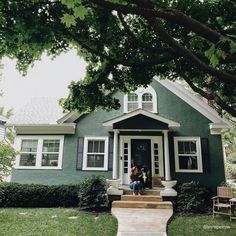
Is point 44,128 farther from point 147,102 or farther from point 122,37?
point 122,37

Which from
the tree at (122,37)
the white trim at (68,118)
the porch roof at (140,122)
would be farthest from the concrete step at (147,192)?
the tree at (122,37)

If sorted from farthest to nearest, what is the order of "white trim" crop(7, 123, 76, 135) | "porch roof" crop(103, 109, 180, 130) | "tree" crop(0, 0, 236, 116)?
"white trim" crop(7, 123, 76, 135) < "porch roof" crop(103, 109, 180, 130) < "tree" crop(0, 0, 236, 116)

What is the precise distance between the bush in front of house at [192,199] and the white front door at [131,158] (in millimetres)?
1649

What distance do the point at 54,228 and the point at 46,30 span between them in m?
6.00

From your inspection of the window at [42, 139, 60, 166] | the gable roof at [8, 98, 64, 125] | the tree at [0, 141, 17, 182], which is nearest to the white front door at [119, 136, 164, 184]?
the window at [42, 139, 60, 166]

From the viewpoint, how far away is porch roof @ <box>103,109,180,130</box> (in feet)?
39.0

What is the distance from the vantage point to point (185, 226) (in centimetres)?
808

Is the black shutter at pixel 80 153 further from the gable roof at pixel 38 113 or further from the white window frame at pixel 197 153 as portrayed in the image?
the white window frame at pixel 197 153

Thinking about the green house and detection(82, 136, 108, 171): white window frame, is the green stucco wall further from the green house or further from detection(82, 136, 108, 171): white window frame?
detection(82, 136, 108, 171): white window frame

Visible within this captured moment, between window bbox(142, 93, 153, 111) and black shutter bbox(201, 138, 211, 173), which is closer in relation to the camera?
black shutter bbox(201, 138, 211, 173)

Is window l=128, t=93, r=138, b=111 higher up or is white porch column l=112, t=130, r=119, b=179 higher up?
window l=128, t=93, r=138, b=111

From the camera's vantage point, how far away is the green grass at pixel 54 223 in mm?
7305

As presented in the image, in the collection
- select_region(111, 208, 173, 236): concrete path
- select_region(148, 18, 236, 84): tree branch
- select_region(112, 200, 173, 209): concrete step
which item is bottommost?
select_region(111, 208, 173, 236): concrete path

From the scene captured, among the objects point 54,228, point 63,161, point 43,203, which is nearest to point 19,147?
point 63,161
